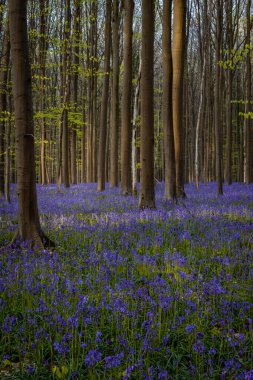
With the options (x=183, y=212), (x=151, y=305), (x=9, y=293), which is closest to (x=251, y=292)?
(x=151, y=305)

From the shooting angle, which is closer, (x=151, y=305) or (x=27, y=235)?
(x=151, y=305)

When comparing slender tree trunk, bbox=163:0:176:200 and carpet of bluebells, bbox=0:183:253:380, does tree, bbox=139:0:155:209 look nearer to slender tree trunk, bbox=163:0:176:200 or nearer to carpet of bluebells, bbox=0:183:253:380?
slender tree trunk, bbox=163:0:176:200

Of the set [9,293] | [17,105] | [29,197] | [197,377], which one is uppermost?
[17,105]

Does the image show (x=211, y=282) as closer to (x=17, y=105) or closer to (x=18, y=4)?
(x=17, y=105)

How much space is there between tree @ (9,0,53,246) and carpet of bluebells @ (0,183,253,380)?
0.48 meters

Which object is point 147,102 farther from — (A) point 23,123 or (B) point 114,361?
(B) point 114,361

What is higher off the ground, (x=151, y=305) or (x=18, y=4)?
(x=18, y=4)

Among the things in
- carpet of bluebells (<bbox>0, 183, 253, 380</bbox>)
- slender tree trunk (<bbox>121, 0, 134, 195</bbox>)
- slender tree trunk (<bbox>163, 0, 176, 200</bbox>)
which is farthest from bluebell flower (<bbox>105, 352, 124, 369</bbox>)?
slender tree trunk (<bbox>121, 0, 134, 195</bbox>)

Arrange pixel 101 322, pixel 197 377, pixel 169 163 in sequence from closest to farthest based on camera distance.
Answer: pixel 197 377, pixel 101 322, pixel 169 163

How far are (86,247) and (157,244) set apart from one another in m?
1.19

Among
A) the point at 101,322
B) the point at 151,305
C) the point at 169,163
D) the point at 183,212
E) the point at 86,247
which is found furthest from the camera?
the point at 169,163

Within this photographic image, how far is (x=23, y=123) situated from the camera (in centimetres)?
588

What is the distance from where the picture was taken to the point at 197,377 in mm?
2650

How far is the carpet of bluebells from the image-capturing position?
Answer: 277 centimetres
